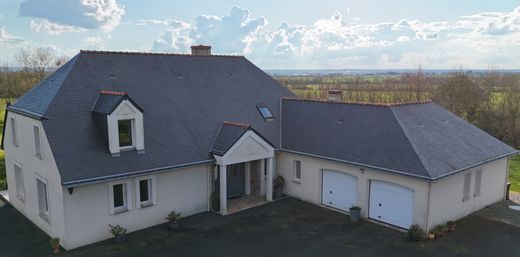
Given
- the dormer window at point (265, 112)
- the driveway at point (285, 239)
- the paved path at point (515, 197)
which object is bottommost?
the paved path at point (515, 197)

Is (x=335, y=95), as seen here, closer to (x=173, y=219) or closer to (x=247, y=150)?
(x=247, y=150)

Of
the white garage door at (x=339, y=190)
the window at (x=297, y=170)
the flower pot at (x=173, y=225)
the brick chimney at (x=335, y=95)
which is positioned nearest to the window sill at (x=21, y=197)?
the flower pot at (x=173, y=225)

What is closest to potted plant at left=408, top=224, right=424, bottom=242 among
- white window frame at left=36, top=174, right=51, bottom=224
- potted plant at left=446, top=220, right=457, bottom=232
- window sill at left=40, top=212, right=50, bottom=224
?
potted plant at left=446, top=220, right=457, bottom=232

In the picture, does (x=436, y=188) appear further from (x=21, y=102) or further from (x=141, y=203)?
(x=21, y=102)

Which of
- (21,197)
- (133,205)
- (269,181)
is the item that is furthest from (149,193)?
(21,197)

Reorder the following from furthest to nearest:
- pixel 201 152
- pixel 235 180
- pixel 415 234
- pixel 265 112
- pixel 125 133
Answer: pixel 265 112 < pixel 235 180 < pixel 201 152 < pixel 125 133 < pixel 415 234

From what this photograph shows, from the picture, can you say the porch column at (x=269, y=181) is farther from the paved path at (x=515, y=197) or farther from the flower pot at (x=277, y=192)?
the paved path at (x=515, y=197)

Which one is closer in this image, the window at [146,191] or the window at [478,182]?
the window at [146,191]
